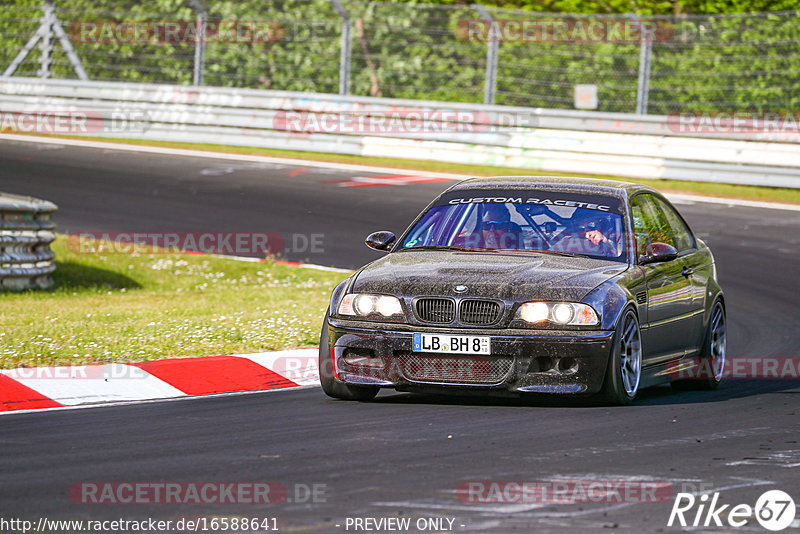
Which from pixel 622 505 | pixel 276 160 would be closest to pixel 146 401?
pixel 622 505

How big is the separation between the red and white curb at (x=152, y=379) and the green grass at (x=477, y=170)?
41.7 ft

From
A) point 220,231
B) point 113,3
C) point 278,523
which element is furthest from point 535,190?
point 113,3

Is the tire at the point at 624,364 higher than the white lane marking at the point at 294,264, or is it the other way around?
the tire at the point at 624,364

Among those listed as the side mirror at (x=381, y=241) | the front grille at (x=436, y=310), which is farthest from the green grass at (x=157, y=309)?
the front grille at (x=436, y=310)

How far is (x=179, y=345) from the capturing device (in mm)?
10242

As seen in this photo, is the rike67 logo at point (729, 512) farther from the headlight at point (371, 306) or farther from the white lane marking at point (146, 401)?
the white lane marking at point (146, 401)

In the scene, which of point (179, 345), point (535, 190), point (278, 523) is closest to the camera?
point (278, 523)

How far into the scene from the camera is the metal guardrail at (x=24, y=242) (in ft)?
43.5

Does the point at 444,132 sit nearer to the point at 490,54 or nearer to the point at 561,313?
the point at 490,54

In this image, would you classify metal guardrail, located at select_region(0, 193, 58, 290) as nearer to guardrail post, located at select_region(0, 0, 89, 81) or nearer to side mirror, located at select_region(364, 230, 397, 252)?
side mirror, located at select_region(364, 230, 397, 252)

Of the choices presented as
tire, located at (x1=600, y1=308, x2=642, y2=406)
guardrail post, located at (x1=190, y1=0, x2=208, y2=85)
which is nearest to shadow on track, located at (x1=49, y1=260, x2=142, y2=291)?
tire, located at (x1=600, y1=308, x2=642, y2=406)

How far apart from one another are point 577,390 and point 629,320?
0.67 meters

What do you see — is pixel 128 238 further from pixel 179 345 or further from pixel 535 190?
pixel 535 190

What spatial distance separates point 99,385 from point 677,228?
164 inches
